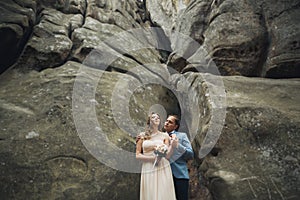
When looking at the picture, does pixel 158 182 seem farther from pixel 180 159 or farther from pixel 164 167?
pixel 180 159

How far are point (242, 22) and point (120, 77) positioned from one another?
16.0 feet

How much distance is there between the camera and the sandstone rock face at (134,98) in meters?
6.02

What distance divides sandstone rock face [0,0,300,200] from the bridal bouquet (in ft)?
4.00

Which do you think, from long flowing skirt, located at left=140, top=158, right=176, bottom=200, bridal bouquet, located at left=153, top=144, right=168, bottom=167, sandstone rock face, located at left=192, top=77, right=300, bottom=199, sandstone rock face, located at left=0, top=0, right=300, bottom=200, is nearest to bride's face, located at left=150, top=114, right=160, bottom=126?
bridal bouquet, located at left=153, top=144, right=168, bottom=167

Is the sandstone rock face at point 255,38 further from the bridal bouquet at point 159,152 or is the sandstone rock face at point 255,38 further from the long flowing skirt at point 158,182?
the long flowing skirt at point 158,182

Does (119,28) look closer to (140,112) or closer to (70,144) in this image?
(140,112)

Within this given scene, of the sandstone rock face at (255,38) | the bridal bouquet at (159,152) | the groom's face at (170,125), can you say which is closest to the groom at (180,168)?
the bridal bouquet at (159,152)

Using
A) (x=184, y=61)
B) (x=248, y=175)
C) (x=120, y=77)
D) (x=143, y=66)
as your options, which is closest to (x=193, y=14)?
(x=184, y=61)

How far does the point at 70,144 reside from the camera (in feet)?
21.5

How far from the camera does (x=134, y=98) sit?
877 cm

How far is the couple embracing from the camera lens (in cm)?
551

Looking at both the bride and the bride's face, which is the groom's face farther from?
the bride

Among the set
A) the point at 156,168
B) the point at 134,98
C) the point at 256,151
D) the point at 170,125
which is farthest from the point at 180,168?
the point at 134,98

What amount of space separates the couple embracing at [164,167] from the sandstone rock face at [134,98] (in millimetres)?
847
